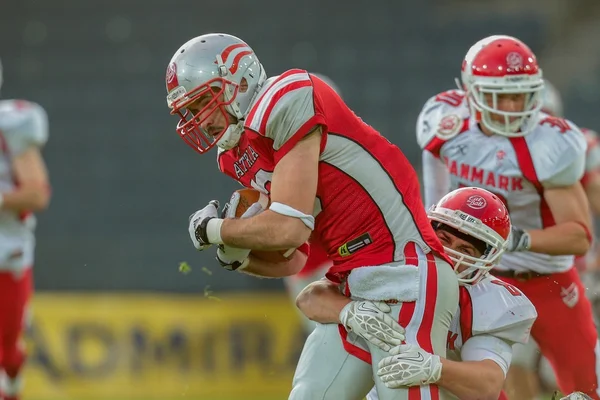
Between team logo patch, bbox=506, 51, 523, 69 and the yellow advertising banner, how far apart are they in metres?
3.92

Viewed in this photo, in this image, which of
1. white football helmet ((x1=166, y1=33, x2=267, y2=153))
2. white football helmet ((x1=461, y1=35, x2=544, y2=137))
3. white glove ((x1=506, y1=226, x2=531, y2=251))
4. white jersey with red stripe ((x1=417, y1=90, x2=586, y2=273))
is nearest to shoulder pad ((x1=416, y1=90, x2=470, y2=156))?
white jersey with red stripe ((x1=417, y1=90, x2=586, y2=273))

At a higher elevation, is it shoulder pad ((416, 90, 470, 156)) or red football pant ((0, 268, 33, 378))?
shoulder pad ((416, 90, 470, 156))

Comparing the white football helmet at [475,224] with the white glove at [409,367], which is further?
the white football helmet at [475,224]

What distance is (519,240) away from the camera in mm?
4047

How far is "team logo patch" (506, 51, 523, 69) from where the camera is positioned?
→ 423 centimetres

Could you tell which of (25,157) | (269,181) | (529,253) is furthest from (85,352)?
(269,181)

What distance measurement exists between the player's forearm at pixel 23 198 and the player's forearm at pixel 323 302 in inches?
121

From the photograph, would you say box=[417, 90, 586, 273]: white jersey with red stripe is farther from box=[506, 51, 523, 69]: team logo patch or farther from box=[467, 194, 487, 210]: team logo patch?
box=[467, 194, 487, 210]: team logo patch

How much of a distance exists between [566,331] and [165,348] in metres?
4.11

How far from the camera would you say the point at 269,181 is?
3.26 metres

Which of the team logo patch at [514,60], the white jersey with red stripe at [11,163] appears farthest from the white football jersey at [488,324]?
the white jersey with red stripe at [11,163]

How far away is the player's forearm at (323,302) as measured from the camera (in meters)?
3.28

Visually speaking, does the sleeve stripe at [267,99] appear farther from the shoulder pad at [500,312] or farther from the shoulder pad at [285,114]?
the shoulder pad at [500,312]

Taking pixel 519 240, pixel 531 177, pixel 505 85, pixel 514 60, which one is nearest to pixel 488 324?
pixel 519 240
